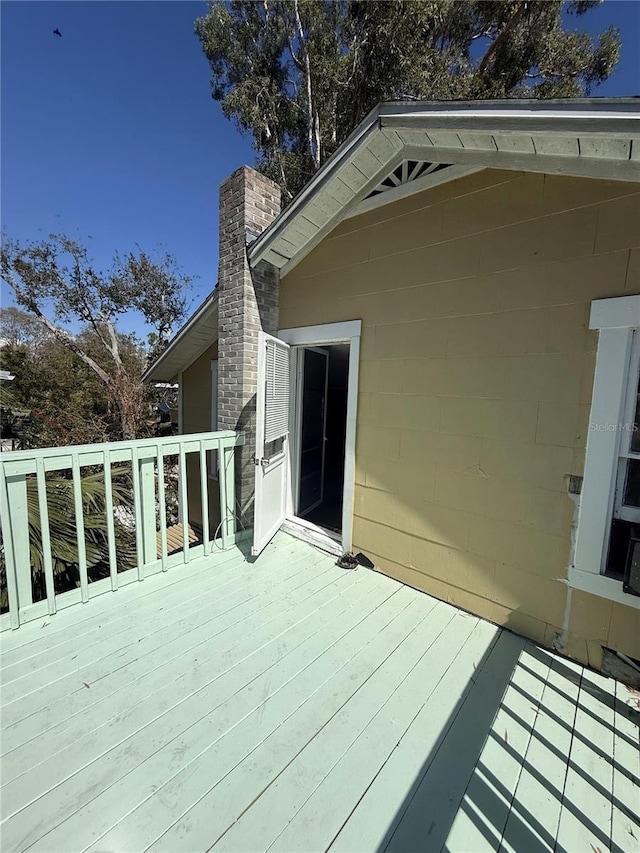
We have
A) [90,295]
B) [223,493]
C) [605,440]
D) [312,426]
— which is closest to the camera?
[605,440]

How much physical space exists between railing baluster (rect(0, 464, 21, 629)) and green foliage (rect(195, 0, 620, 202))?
983 centimetres

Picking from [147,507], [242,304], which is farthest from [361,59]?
[147,507]

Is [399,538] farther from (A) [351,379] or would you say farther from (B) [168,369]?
(B) [168,369]

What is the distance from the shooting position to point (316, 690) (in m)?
1.78

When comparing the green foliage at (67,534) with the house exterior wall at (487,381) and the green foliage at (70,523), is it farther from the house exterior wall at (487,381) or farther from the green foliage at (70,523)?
the house exterior wall at (487,381)

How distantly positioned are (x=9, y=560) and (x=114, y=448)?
860 mm

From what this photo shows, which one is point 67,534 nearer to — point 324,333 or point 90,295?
point 324,333

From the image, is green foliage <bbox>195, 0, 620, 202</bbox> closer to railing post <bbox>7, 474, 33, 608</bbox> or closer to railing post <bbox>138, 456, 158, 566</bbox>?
railing post <bbox>138, 456, 158, 566</bbox>

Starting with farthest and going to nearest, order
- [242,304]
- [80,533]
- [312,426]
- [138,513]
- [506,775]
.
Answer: [312,426] → [242,304] → [138,513] → [80,533] → [506,775]

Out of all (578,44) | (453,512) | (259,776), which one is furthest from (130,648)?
(578,44)

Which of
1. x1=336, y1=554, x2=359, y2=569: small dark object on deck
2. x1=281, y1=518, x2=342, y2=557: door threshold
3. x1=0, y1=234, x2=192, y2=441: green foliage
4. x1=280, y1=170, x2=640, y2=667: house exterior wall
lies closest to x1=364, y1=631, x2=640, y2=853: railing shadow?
x1=280, y1=170, x2=640, y2=667: house exterior wall

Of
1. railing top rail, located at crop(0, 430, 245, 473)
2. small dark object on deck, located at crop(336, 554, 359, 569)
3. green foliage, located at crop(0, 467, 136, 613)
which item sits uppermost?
railing top rail, located at crop(0, 430, 245, 473)

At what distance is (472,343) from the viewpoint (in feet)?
8.06

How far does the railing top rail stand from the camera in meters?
2.03
